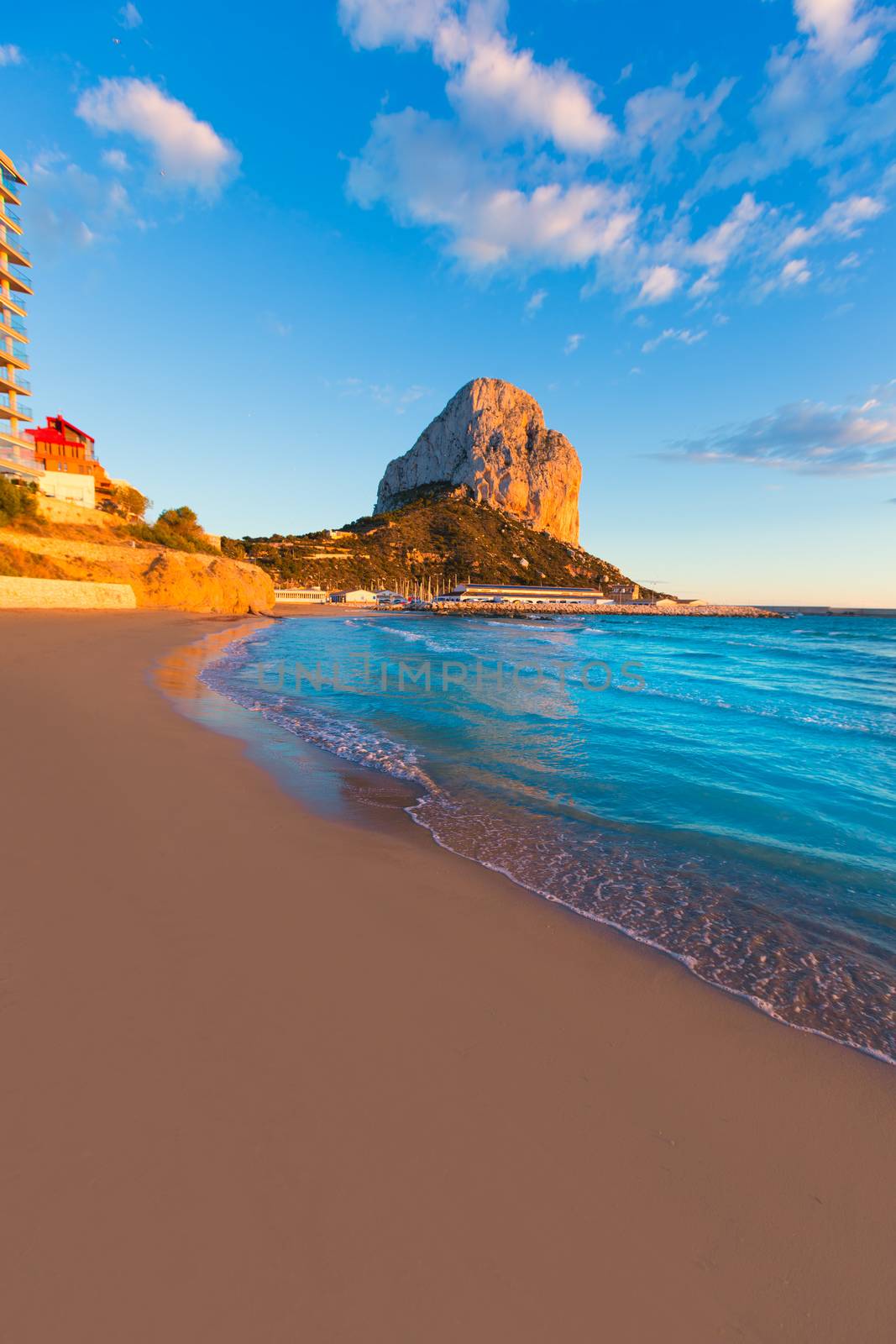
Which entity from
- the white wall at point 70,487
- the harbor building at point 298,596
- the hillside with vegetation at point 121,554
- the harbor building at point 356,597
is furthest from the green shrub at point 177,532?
the harbor building at point 356,597

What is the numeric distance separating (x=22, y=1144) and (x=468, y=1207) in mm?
1809

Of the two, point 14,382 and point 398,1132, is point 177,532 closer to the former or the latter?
point 14,382

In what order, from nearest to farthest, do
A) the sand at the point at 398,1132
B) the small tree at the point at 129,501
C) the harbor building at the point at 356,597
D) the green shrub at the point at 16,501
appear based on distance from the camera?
the sand at the point at 398,1132, the green shrub at the point at 16,501, the small tree at the point at 129,501, the harbor building at the point at 356,597

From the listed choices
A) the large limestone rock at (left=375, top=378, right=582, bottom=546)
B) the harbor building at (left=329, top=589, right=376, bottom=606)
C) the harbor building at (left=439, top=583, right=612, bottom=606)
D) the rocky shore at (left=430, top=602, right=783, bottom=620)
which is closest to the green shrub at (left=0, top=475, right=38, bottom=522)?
the harbor building at (left=329, top=589, right=376, bottom=606)

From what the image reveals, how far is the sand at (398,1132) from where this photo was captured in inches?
69.2

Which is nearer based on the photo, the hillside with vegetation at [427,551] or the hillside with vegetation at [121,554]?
the hillside with vegetation at [121,554]

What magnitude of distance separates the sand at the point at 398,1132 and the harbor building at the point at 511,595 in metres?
120

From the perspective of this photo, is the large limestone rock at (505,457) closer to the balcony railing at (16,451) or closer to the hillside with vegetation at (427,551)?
the hillside with vegetation at (427,551)

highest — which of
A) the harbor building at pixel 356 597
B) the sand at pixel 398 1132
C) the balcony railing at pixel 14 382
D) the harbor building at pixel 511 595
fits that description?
the balcony railing at pixel 14 382

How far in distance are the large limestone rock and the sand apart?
17512 centimetres

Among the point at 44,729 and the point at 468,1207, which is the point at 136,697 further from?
the point at 468,1207

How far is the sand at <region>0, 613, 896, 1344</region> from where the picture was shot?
1757 millimetres

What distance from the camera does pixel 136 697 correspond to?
1145cm

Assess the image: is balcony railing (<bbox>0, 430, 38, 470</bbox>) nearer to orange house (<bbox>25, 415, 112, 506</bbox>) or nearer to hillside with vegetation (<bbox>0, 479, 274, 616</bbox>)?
hillside with vegetation (<bbox>0, 479, 274, 616</bbox>)
